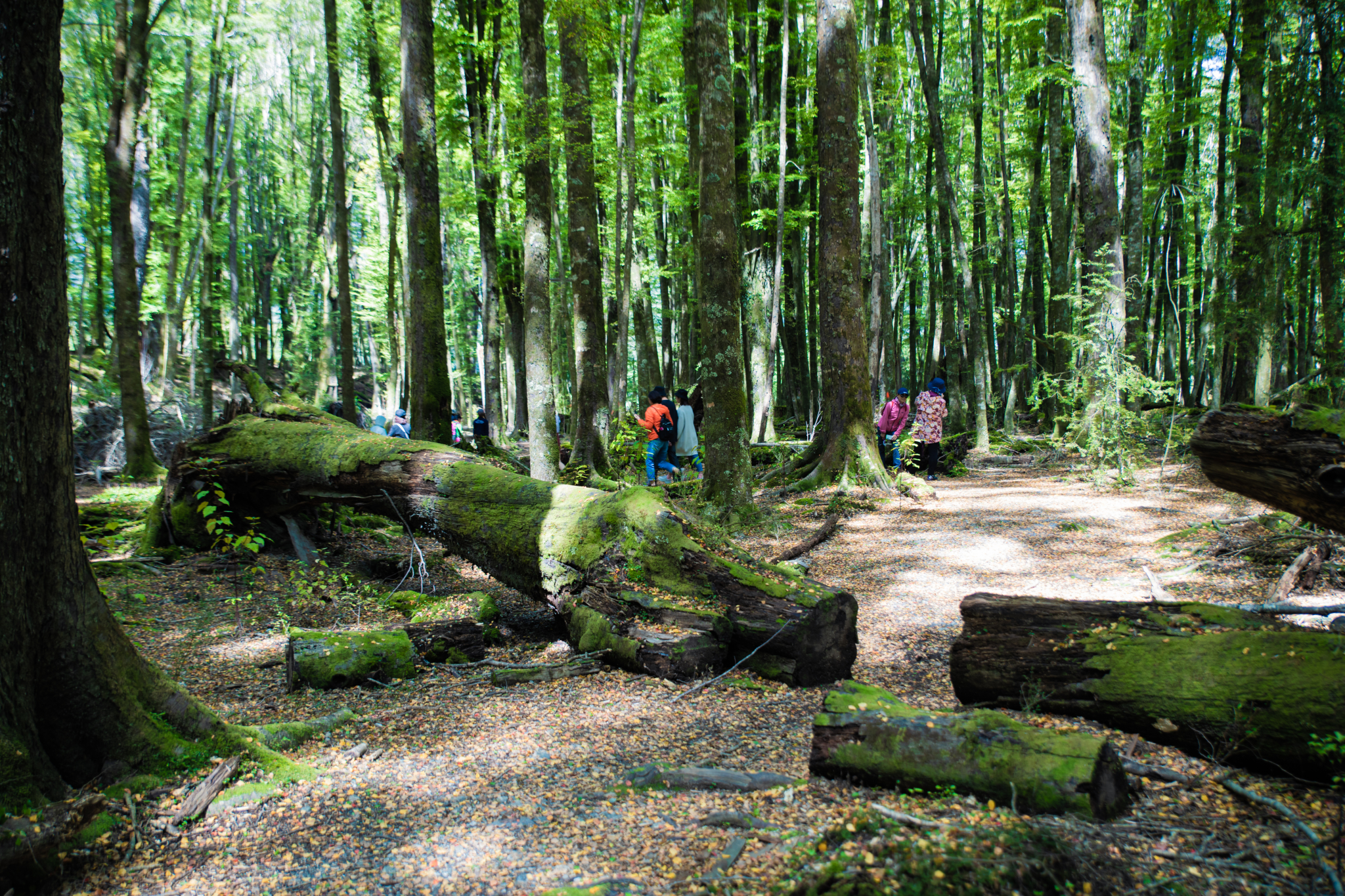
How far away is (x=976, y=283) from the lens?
23.7 metres

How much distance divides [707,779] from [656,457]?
848cm

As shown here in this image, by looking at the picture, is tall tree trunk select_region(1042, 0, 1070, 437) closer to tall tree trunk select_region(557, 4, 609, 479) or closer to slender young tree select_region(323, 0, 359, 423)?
tall tree trunk select_region(557, 4, 609, 479)

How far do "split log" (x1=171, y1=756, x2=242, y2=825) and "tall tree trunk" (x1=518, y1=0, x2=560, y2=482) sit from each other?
644 centimetres

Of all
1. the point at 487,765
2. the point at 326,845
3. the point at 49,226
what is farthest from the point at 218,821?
the point at 49,226

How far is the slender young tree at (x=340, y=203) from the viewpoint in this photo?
44.7 feet

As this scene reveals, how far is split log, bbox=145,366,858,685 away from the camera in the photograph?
15.0 feet

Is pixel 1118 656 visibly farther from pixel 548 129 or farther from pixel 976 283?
pixel 976 283

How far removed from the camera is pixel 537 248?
9828mm

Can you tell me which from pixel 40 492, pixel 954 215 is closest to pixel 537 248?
pixel 40 492

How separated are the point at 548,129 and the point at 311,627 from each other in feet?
24.3

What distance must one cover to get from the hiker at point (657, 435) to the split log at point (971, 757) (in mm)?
Answer: 8227

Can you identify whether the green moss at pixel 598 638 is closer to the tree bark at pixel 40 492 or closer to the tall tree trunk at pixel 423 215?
the tree bark at pixel 40 492

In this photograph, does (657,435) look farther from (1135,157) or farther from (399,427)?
(1135,157)

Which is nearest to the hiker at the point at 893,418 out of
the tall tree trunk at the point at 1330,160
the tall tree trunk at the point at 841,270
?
the tall tree trunk at the point at 841,270
